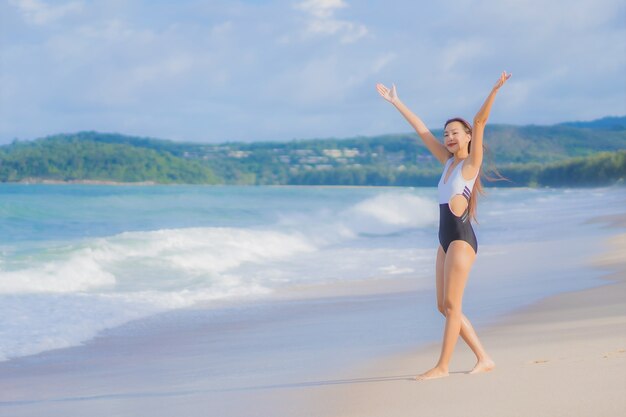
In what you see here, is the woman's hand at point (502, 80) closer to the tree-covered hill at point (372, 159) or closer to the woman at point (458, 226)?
the woman at point (458, 226)

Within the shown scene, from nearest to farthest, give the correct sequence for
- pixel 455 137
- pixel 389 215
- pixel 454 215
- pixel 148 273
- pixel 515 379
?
1. pixel 515 379
2. pixel 454 215
3. pixel 455 137
4. pixel 148 273
5. pixel 389 215

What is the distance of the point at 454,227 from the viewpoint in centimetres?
580

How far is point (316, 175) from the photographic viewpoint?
122 metres

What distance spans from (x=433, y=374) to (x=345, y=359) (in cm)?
137

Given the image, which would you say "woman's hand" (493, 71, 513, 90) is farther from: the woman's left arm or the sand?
the sand

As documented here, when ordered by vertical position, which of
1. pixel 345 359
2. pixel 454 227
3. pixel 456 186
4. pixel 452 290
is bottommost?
pixel 345 359

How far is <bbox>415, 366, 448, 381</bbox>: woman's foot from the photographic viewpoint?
5.69m

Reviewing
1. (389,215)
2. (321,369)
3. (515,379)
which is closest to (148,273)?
(321,369)

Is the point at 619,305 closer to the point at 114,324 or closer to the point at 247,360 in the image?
the point at 247,360

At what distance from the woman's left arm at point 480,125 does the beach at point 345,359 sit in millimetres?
1268

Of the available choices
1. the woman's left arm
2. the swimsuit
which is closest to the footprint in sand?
the swimsuit

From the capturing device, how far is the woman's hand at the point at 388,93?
631 centimetres

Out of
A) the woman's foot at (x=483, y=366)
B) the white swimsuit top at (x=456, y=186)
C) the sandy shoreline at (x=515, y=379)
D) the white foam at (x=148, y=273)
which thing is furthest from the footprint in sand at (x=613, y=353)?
the white foam at (x=148, y=273)

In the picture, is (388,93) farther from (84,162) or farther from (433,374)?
(84,162)
